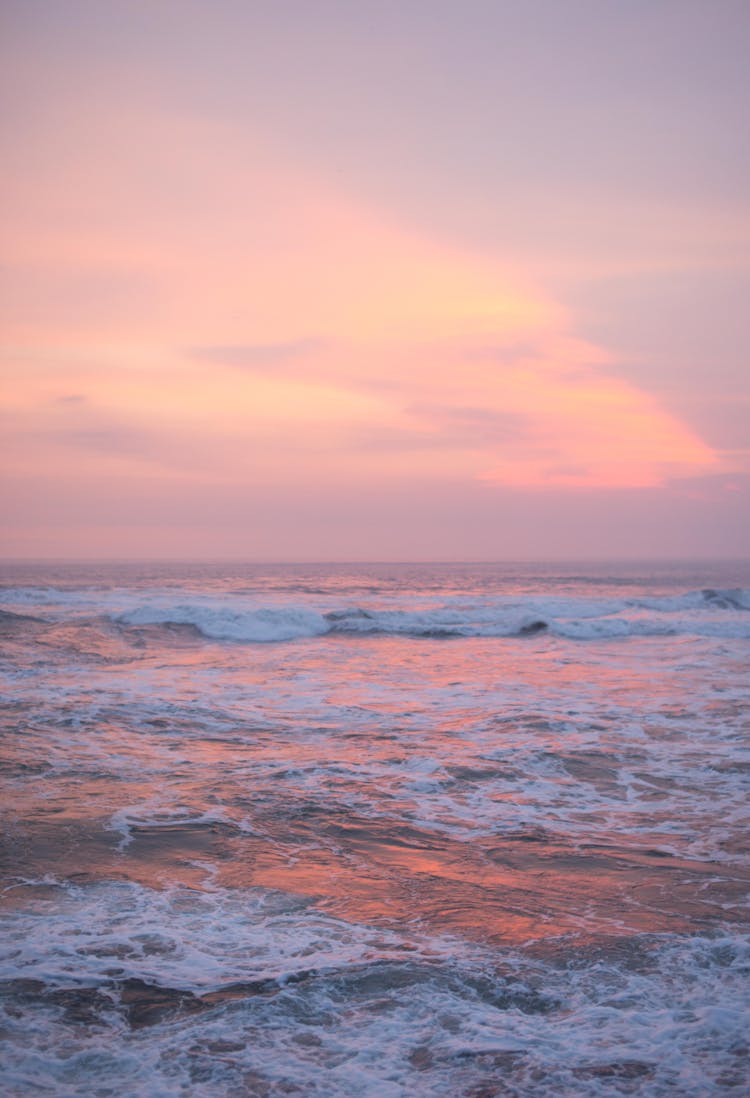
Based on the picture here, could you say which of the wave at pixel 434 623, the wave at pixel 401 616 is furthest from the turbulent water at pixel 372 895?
the wave at pixel 401 616

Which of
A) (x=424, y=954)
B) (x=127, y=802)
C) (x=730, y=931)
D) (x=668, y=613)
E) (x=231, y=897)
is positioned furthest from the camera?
(x=668, y=613)

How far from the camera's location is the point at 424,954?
167 inches

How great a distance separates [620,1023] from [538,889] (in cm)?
159

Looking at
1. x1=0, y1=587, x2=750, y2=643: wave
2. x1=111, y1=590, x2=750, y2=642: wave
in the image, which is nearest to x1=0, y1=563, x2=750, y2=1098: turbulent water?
x1=111, y1=590, x2=750, y2=642: wave

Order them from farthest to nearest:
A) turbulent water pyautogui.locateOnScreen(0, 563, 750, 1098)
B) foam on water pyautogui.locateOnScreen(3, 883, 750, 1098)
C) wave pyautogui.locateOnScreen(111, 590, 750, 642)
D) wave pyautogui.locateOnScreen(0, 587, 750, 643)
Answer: wave pyautogui.locateOnScreen(0, 587, 750, 643)
wave pyautogui.locateOnScreen(111, 590, 750, 642)
turbulent water pyautogui.locateOnScreen(0, 563, 750, 1098)
foam on water pyautogui.locateOnScreen(3, 883, 750, 1098)

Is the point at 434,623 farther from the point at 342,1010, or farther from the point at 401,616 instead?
the point at 342,1010

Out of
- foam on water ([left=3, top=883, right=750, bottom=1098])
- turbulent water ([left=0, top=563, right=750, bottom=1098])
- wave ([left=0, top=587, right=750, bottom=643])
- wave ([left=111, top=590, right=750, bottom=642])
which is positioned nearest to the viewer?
foam on water ([left=3, top=883, right=750, bottom=1098])

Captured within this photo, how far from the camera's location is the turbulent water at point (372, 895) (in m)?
3.36

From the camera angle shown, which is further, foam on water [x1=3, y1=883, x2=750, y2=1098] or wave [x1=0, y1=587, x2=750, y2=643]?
wave [x1=0, y1=587, x2=750, y2=643]

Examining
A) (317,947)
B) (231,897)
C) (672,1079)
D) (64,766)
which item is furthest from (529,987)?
(64,766)

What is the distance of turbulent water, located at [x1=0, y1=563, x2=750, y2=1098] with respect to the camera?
3363 mm

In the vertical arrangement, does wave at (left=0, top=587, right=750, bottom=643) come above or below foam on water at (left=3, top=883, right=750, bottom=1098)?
below

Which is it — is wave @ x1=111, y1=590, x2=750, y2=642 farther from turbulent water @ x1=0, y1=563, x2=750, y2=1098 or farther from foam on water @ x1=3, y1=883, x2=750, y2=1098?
foam on water @ x1=3, y1=883, x2=750, y2=1098

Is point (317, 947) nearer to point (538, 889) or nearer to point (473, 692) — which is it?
point (538, 889)
